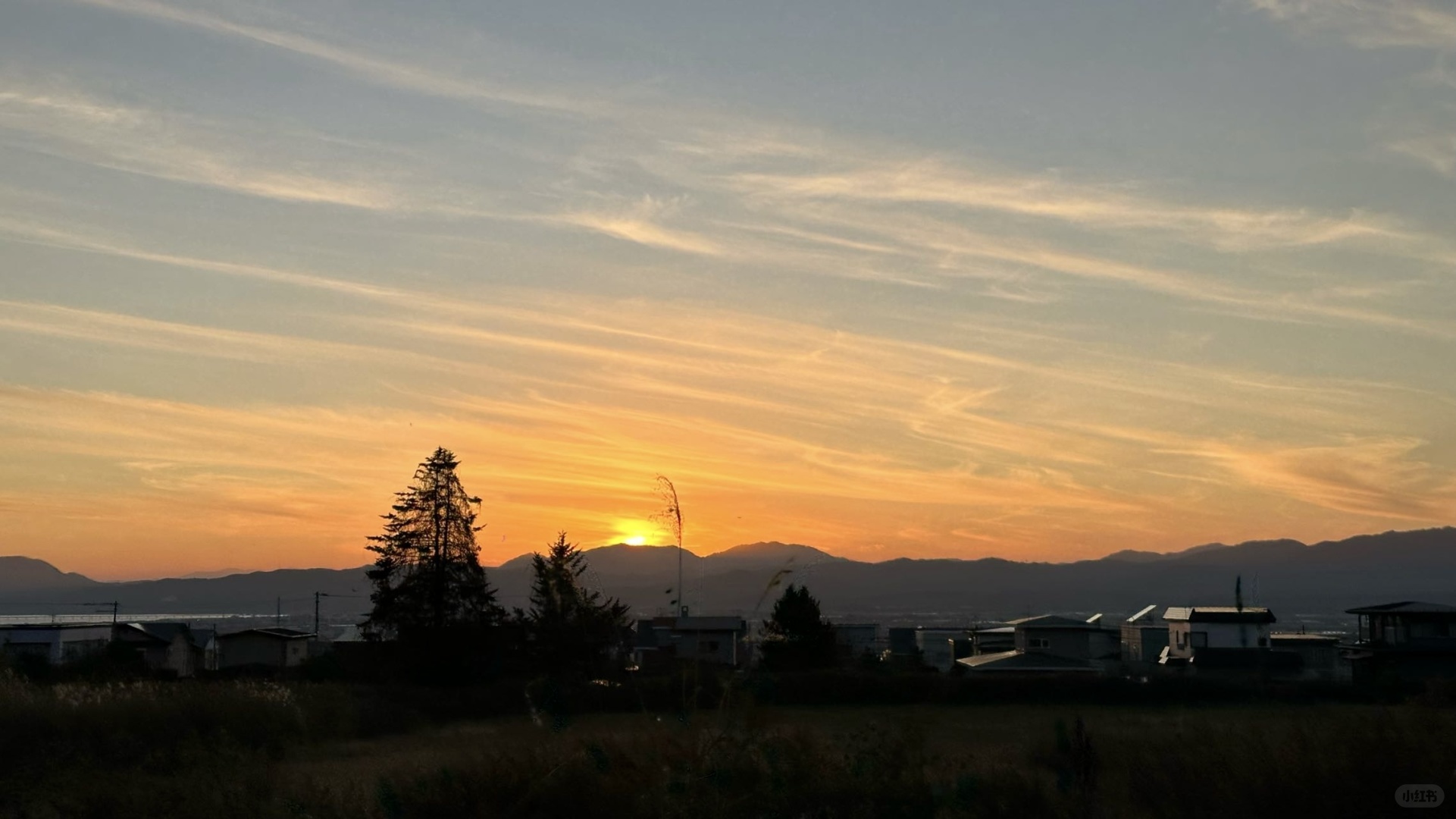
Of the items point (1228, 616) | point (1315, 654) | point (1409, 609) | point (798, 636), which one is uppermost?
point (1409, 609)

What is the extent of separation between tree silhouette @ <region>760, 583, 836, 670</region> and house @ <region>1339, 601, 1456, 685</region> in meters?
26.5

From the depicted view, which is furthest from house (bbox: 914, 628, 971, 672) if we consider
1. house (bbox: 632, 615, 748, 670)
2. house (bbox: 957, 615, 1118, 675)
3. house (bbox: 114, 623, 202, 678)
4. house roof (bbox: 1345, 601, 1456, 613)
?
house (bbox: 114, 623, 202, 678)

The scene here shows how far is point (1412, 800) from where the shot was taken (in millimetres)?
16234

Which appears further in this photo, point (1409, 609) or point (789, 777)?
point (1409, 609)

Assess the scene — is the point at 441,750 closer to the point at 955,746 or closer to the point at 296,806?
the point at 955,746

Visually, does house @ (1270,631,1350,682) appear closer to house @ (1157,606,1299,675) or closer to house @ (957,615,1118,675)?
house @ (1157,606,1299,675)

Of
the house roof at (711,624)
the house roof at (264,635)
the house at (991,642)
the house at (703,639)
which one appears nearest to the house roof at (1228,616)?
the house at (991,642)

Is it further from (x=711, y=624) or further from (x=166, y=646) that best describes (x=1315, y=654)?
(x=166, y=646)

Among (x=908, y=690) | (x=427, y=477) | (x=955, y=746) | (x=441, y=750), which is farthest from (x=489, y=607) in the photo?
(x=955, y=746)

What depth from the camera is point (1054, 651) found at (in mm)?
82562

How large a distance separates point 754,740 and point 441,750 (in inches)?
707

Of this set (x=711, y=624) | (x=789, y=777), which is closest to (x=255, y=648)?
(x=711, y=624)

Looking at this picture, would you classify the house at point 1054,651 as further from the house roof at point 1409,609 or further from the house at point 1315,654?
the house roof at point 1409,609

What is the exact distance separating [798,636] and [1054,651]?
22.3 m
